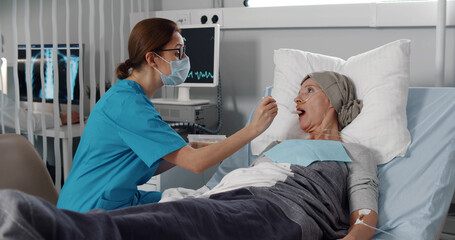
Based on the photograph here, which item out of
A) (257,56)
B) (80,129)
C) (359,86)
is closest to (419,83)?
(359,86)

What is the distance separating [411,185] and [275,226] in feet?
2.03


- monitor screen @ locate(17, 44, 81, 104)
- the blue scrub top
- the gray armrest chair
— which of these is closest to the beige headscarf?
the blue scrub top

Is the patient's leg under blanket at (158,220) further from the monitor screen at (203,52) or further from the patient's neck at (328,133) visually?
the monitor screen at (203,52)

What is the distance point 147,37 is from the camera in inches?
63.5

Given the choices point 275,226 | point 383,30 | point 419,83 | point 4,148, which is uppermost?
point 383,30

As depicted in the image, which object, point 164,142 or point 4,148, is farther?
point 4,148

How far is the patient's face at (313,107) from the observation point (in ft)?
6.41

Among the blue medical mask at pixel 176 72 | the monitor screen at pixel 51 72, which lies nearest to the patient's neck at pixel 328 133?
the blue medical mask at pixel 176 72

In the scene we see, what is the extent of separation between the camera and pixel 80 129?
2660 mm

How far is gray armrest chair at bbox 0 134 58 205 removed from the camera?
1.60 meters

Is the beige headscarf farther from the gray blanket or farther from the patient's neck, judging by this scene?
the gray blanket

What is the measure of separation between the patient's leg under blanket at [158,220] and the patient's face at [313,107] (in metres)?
0.64

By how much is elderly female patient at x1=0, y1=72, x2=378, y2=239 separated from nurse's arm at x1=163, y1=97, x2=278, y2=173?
0.10 meters

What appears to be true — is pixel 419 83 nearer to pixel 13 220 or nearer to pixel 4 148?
pixel 4 148
